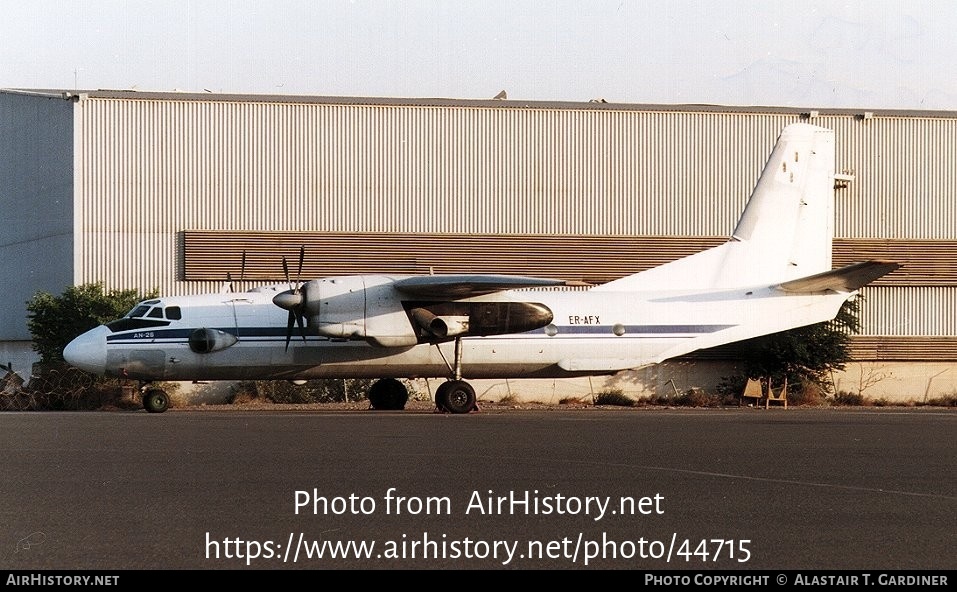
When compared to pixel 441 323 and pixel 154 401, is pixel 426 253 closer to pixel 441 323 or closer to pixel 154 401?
pixel 441 323

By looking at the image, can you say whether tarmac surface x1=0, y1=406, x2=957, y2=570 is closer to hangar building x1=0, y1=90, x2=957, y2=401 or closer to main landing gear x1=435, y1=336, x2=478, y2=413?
main landing gear x1=435, y1=336, x2=478, y2=413

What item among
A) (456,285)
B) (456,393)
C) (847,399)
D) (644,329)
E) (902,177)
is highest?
(902,177)

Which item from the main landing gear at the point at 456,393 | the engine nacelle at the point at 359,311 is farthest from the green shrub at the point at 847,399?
the engine nacelle at the point at 359,311

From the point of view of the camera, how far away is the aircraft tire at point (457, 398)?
2631 centimetres

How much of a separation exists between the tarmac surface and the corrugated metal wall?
20.8 m

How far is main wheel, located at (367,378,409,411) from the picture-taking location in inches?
1147

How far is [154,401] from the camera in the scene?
2705 centimetres

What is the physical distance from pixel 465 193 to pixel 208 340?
1420cm

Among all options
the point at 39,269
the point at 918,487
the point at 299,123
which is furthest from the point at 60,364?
the point at 918,487

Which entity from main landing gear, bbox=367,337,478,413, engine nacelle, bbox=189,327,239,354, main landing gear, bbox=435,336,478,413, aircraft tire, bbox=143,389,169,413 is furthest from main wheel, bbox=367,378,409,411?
aircraft tire, bbox=143,389,169,413

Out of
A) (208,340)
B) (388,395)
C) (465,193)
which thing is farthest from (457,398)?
(465,193)

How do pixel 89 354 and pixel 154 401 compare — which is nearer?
pixel 89 354

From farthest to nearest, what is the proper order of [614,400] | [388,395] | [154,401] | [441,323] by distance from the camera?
[614,400], [388,395], [154,401], [441,323]

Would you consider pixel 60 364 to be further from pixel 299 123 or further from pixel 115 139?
pixel 299 123
